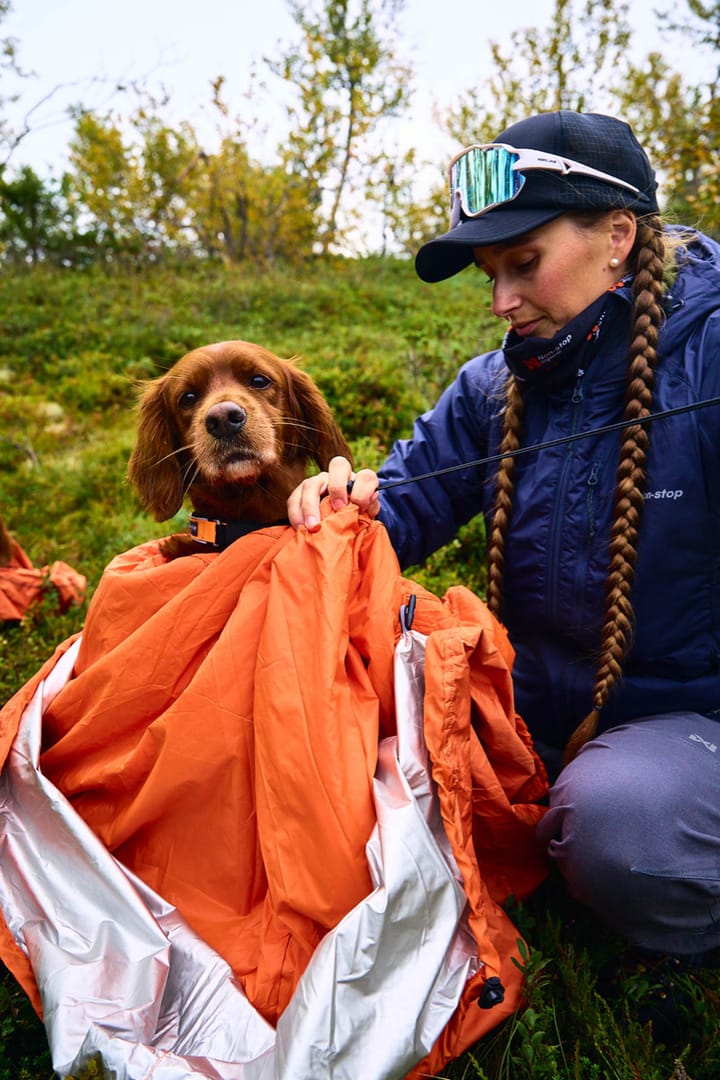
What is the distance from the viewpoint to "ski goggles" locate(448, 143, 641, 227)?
178cm

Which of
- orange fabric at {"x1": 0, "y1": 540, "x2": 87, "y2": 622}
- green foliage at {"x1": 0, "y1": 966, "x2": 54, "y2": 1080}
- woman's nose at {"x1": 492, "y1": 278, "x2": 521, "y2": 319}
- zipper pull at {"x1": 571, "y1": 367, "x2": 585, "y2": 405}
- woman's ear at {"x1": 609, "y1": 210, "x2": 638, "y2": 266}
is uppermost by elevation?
woman's ear at {"x1": 609, "y1": 210, "x2": 638, "y2": 266}

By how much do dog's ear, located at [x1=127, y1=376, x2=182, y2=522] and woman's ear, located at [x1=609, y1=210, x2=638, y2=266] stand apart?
55.7 inches

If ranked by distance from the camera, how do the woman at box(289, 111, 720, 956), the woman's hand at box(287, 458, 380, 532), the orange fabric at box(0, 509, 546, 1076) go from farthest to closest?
the woman's hand at box(287, 458, 380, 532) → the woman at box(289, 111, 720, 956) → the orange fabric at box(0, 509, 546, 1076)

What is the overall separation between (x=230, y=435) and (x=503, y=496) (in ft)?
2.62

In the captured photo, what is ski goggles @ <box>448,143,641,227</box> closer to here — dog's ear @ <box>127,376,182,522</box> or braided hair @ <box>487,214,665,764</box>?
braided hair @ <box>487,214,665,764</box>

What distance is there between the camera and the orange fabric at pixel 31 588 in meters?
3.64

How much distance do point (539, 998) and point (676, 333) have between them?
160cm

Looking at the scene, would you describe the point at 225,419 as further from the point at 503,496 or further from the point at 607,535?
the point at 607,535

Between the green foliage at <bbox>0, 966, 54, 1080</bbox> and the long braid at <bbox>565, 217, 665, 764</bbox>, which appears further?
the long braid at <bbox>565, 217, 665, 764</bbox>

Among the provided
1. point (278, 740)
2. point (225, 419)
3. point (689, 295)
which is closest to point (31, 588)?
point (225, 419)

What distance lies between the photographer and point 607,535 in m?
1.91

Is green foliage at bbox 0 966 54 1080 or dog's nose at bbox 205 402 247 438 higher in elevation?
dog's nose at bbox 205 402 247 438

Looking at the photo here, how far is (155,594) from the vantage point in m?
1.90

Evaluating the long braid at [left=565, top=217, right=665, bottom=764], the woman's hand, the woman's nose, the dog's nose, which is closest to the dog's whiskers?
the dog's nose
